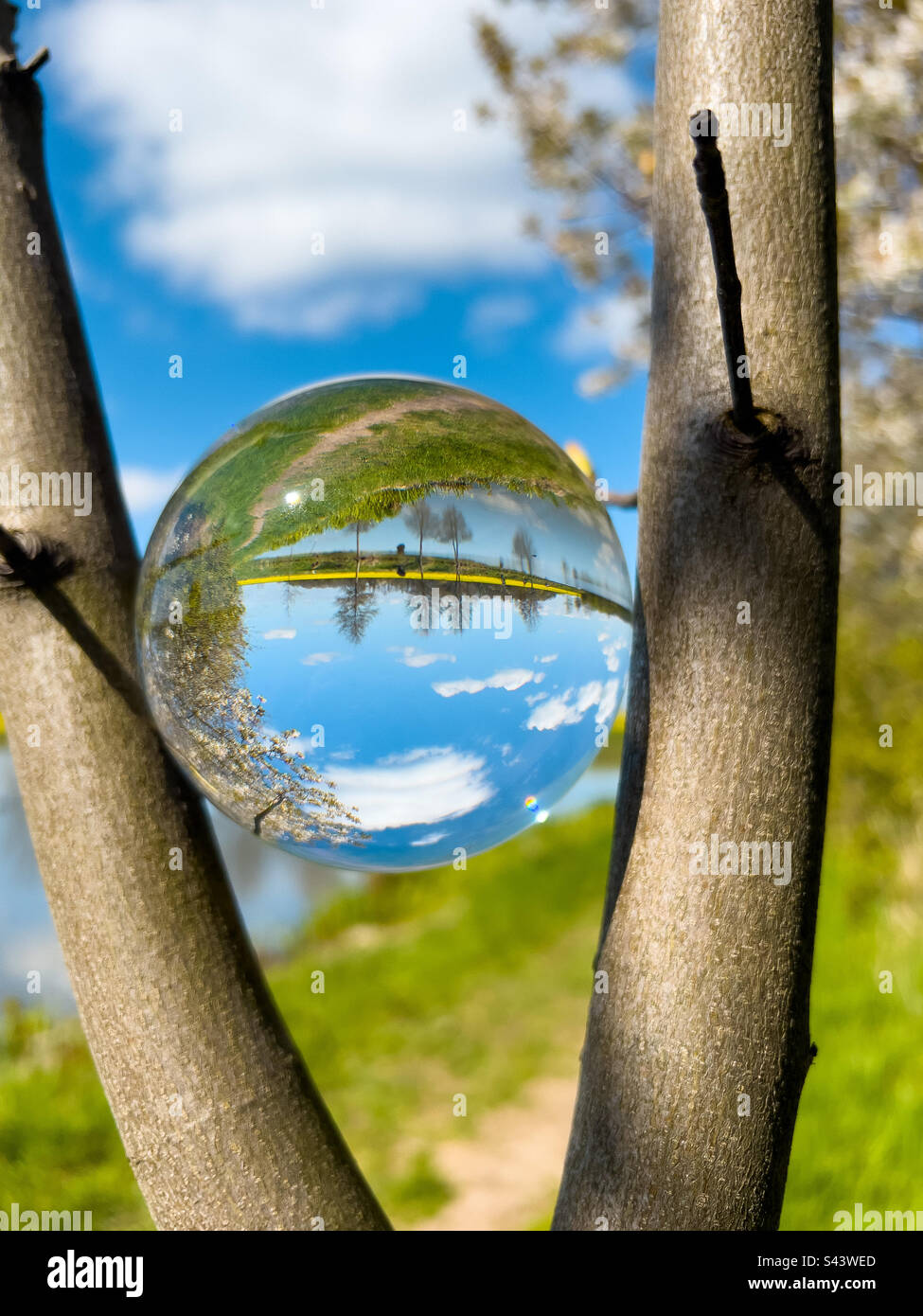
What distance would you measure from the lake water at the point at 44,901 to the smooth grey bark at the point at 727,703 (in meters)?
5.00

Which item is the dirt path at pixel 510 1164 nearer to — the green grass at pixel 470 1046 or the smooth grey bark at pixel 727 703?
the green grass at pixel 470 1046

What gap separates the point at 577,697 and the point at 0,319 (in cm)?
106

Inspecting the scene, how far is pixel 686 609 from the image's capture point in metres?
1.27

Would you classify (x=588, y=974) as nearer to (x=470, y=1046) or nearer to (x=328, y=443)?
(x=470, y=1046)

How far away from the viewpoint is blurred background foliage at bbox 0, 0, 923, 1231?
4348 millimetres

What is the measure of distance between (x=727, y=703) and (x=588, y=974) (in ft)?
21.5

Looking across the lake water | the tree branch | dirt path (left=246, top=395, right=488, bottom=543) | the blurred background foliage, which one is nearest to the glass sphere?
dirt path (left=246, top=395, right=488, bottom=543)

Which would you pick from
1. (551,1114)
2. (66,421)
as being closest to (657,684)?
(66,421)

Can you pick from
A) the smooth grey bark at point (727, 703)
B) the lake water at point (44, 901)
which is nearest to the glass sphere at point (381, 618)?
the smooth grey bark at point (727, 703)

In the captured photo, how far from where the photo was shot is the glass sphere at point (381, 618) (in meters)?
1.11

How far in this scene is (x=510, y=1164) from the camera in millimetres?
4797

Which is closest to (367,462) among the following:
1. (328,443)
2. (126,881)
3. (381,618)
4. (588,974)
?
(328,443)

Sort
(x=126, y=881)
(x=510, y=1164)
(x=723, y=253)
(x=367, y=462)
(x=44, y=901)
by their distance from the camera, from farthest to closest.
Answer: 1. (x=44, y=901)
2. (x=510, y=1164)
3. (x=126, y=881)
4. (x=367, y=462)
5. (x=723, y=253)
